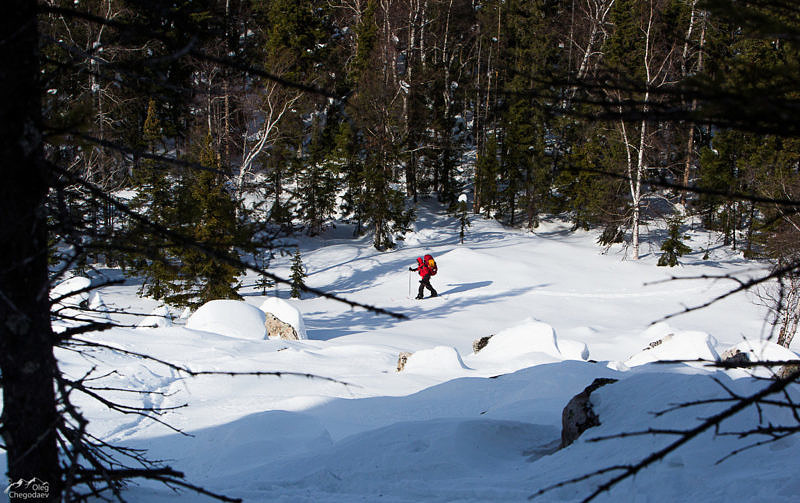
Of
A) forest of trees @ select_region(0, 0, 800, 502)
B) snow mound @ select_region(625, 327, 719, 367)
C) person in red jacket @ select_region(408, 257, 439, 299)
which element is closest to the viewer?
snow mound @ select_region(625, 327, 719, 367)

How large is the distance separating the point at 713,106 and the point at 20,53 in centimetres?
228

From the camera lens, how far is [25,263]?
6.17 feet

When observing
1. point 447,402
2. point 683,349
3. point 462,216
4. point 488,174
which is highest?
point 488,174

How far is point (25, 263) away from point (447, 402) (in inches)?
218

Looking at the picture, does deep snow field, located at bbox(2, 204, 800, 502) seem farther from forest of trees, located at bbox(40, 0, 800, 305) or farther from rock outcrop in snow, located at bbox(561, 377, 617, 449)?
forest of trees, located at bbox(40, 0, 800, 305)

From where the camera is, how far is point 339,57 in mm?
29391

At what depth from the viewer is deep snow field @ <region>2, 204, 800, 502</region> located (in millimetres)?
3699

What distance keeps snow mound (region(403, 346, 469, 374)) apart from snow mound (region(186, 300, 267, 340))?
143 inches

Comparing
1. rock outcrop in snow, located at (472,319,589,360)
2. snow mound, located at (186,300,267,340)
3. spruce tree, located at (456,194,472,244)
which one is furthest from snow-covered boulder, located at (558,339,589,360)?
spruce tree, located at (456,194,472,244)

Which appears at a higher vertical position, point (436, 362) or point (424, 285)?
point (436, 362)

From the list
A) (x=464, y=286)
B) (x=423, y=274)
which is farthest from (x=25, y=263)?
(x=464, y=286)

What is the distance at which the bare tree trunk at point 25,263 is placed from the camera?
6.31ft

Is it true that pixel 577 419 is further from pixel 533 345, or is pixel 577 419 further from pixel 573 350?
pixel 573 350

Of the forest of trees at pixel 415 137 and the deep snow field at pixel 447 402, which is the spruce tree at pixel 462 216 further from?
the deep snow field at pixel 447 402
